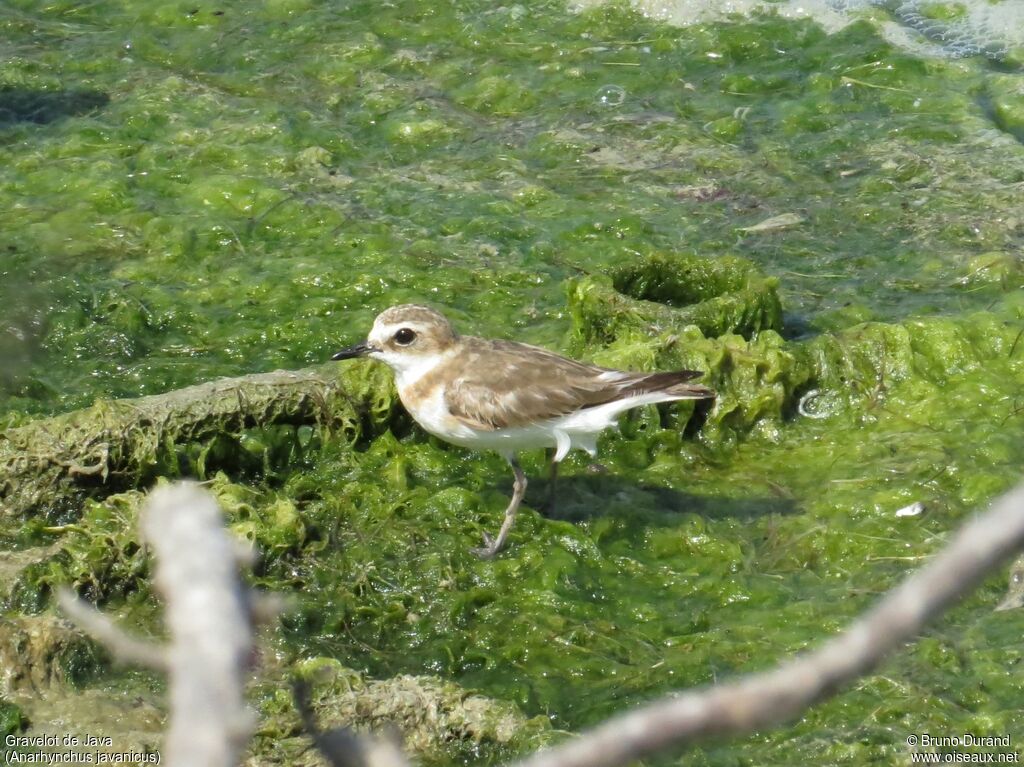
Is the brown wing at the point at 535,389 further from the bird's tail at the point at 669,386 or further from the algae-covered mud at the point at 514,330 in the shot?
the algae-covered mud at the point at 514,330

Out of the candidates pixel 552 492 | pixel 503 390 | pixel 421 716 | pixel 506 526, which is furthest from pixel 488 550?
→ pixel 421 716

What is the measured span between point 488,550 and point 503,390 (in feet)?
2.20

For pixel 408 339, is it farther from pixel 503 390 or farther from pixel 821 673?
pixel 821 673

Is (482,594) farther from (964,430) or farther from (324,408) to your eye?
(964,430)

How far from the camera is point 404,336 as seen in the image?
232 inches

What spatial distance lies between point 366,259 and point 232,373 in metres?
1.25

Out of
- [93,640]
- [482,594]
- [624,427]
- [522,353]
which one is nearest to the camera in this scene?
[93,640]

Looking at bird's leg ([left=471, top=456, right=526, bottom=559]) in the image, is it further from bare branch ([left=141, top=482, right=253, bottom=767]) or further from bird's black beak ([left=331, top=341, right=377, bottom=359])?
bare branch ([left=141, top=482, right=253, bottom=767])

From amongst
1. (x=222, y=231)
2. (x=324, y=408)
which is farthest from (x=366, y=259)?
(x=324, y=408)

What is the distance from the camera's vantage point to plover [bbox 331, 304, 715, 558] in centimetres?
561

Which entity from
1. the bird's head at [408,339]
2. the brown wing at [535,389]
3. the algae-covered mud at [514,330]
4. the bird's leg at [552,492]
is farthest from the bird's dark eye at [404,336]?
the bird's leg at [552,492]

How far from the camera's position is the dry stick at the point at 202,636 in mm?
914

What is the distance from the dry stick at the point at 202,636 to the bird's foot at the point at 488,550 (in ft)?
15.0

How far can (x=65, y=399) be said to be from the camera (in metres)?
6.41
